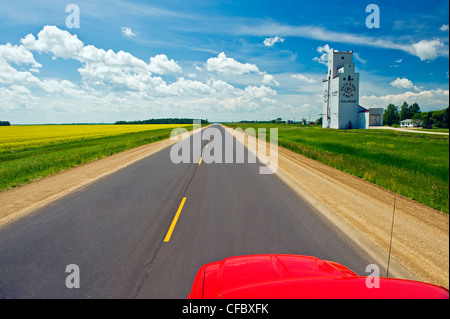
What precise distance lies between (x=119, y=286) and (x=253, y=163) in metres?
12.7

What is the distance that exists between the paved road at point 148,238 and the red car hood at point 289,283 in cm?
120

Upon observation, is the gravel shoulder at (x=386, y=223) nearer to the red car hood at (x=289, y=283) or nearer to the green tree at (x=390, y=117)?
the red car hood at (x=289, y=283)

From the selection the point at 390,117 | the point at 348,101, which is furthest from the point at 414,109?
the point at 348,101

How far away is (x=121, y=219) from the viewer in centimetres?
658

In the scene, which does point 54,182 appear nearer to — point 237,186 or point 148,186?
point 148,186

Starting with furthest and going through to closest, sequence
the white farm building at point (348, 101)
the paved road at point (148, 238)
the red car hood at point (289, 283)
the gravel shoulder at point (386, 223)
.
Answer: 1. the white farm building at point (348, 101)
2. the gravel shoulder at point (386, 223)
3. the paved road at point (148, 238)
4. the red car hood at point (289, 283)

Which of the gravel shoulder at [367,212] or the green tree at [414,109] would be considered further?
the green tree at [414,109]

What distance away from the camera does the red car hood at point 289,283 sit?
208 cm

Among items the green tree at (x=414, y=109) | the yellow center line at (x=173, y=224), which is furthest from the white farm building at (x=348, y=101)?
the yellow center line at (x=173, y=224)

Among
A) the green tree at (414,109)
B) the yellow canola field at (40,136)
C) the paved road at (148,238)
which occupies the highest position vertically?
the green tree at (414,109)

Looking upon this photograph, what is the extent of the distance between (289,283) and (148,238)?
3.89 meters

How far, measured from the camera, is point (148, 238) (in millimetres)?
5430
